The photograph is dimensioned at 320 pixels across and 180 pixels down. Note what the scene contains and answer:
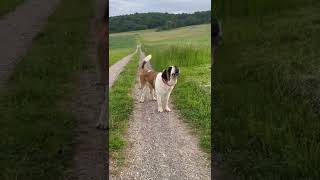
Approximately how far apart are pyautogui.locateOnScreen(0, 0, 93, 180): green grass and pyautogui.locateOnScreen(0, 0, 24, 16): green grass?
10.2 metres

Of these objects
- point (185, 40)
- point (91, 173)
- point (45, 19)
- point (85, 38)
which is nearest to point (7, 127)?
point (91, 173)

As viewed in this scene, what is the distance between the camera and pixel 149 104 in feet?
50.6

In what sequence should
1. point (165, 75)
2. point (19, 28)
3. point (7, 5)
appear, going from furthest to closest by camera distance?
point (7, 5)
point (19, 28)
point (165, 75)

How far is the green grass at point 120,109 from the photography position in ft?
35.6

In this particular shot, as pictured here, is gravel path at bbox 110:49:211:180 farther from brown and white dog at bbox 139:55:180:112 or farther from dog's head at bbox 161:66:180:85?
dog's head at bbox 161:66:180:85

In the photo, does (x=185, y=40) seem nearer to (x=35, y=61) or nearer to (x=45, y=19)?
(x=35, y=61)

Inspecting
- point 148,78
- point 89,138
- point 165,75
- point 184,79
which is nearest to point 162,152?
point 89,138

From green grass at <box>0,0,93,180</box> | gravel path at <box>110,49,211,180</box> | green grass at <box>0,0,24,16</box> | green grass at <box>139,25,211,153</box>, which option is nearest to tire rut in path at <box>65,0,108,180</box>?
green grass at <box>0,0,93,180</box>

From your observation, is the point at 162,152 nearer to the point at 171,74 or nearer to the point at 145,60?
the point at 171,74

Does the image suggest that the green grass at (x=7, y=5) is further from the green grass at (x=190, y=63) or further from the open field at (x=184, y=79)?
the green grass at (x=190, y=63)

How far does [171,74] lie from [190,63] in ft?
4.72

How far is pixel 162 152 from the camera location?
1052 centimetres

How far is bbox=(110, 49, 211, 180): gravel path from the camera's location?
9430 millimetres

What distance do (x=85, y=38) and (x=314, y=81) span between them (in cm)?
1451
